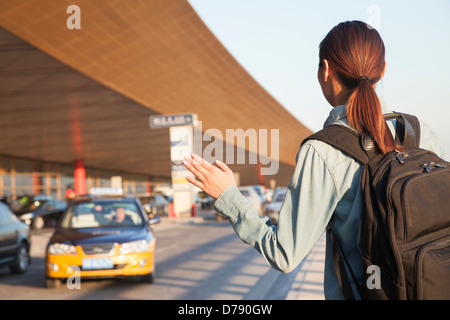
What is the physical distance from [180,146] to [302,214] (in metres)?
32.2

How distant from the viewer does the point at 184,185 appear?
3450 cm

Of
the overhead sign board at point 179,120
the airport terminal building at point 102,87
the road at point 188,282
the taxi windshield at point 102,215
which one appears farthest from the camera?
the overhead sign board at point 179,120

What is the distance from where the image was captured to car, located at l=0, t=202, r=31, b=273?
11.6 m

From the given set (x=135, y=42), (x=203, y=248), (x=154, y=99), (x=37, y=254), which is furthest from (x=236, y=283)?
(x=154, y=99)

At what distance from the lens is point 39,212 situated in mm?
29891

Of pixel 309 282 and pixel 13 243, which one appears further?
pixel 13 243

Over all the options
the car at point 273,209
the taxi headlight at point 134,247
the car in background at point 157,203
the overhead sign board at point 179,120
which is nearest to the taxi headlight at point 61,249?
the taxi headlight at point 134,247

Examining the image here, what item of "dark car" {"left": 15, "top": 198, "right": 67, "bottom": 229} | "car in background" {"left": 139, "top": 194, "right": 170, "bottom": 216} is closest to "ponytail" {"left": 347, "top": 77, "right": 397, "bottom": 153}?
"dark car" {"left": 15, "top": 198, "right": 67, "bottom": 229}

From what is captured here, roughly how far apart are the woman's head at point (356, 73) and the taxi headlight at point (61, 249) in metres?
8.54

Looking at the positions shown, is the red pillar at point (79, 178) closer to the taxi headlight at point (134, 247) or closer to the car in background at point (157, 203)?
the car in background at point (157, 203)

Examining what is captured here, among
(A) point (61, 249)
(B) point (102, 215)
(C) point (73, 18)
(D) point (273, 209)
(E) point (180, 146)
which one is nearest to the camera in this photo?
(A) point (61, 249)

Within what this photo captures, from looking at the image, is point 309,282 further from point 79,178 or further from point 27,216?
point 79,178

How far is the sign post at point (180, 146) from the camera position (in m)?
32.7

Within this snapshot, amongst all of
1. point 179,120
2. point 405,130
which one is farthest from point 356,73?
point 179,120
